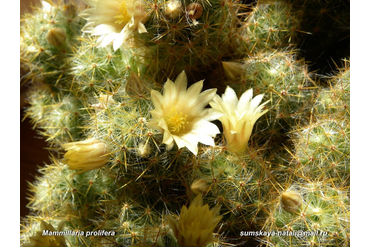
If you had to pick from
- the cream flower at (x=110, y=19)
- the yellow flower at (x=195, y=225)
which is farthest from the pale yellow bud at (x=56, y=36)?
the yellow flower at (x=195, y=225)

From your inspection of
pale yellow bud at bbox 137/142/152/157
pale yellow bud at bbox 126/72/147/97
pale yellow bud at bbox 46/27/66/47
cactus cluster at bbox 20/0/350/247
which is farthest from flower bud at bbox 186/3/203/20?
pale yellow bud at bbox 46/27/66/47

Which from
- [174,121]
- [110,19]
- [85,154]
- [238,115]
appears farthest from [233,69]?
[85,154]

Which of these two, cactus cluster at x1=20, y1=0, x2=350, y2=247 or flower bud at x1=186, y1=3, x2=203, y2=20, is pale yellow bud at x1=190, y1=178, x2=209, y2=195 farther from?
flower bud at x1=186, y1=3, x2=203, y2=20

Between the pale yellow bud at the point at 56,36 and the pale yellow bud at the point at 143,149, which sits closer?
the pale yellow bud at the point at 143,149

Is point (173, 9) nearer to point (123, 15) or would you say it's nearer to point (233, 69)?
point (123, 15)

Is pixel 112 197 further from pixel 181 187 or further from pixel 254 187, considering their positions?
pixel 254 187

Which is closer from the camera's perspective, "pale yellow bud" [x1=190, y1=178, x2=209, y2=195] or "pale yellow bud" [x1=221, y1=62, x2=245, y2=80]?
"pale yellow bud" [x1=190, y1=178, x2=209, y2=195]

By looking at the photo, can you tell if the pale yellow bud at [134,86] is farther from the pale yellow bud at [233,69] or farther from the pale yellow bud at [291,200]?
the pale yellow bud at [291,200]
